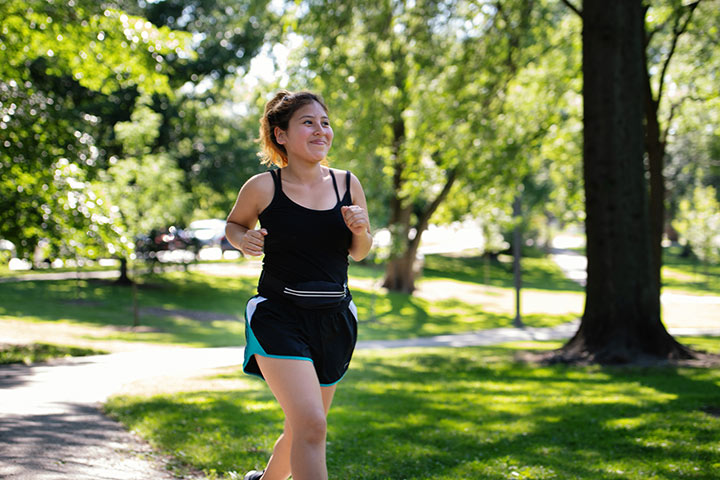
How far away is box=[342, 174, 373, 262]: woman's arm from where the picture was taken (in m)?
3.44

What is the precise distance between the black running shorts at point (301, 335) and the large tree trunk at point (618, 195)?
25.3 feet

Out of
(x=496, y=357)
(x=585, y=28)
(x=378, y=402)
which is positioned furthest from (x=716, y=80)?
(x=378, y=402)

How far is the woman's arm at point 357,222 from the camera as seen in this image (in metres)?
3.44

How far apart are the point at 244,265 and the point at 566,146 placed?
18.4 meters

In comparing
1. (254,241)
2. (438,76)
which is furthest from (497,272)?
(254,241)

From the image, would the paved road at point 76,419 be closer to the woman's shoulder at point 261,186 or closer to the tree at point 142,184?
the woman's shoulder at point 261,186

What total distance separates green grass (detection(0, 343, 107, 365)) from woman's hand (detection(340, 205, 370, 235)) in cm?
822

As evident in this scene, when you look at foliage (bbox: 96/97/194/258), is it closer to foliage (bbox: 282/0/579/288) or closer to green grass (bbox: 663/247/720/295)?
foliage (bbox: 282/0/579/288)

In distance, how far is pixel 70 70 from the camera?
12.6 metres

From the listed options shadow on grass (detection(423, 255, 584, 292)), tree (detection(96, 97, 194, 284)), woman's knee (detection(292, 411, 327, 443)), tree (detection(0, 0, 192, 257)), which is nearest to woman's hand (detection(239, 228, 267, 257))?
woman's knee (detection(292, 411, 327, 443))

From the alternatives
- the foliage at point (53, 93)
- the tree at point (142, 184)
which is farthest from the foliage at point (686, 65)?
the tree at point (142, 184)

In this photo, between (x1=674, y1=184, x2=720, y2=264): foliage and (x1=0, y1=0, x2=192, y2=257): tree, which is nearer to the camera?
(x1=0, y1=0, x2=192, y2=257): tree

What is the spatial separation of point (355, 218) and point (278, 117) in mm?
722

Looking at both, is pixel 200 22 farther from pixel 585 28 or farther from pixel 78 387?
pixel 78 387
